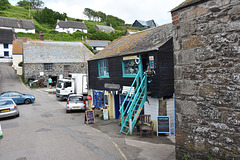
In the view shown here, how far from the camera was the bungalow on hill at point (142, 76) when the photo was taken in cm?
1105

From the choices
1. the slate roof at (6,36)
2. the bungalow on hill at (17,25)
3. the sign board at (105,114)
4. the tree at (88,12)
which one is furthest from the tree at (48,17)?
the sign board at (105,114)

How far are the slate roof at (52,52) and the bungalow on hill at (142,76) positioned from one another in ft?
66.6

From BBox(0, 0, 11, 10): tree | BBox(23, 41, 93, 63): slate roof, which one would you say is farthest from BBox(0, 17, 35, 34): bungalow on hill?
BBox(23, 41, 93, 63): slate roof

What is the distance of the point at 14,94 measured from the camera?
72.5 feet

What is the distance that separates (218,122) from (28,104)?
70.4 ft

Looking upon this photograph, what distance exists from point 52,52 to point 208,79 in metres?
35.9

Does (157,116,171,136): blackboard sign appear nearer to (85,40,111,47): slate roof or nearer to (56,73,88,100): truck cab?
(56,73,88,100): truck cab

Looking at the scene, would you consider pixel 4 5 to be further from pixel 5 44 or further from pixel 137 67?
pixel 137 67

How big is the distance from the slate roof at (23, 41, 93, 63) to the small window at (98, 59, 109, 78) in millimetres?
17985

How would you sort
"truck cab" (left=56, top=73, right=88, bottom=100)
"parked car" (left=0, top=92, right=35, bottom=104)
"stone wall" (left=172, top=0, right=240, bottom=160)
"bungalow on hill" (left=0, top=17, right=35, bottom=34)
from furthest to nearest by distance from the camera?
"bungalow on hill" (left=0, top=17, right=35, bottom=34)
"truck cab" (left=56, top=73, right=88, bottom=100)
"parked car" (left=0, top=92, right=35, bottom=104)
"stone wall" (left=172, top=0, right=240, bottom=160)

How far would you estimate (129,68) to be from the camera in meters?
13.4

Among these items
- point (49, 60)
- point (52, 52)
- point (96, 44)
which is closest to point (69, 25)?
point (96, 44)

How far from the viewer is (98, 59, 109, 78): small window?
16.2 meters

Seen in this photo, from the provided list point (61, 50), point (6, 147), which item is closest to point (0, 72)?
point (61, 50)
